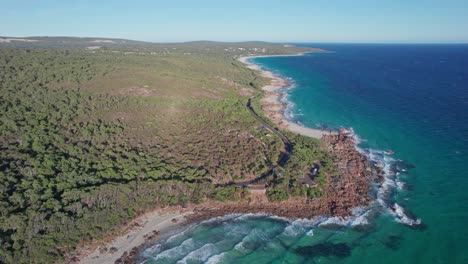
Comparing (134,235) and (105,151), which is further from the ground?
(105,151)

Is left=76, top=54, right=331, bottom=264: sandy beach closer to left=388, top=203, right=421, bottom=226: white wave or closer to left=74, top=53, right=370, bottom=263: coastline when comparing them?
left=74, top=53, right=370, bottom=263: coastline

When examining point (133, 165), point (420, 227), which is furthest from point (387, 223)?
point (133, 165)

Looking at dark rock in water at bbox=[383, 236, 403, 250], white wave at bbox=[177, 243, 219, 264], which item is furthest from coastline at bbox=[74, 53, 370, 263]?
dark rock in water at bbox=[383, 236, 403, 250]

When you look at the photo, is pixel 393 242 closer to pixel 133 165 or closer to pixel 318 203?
pixel 318 203

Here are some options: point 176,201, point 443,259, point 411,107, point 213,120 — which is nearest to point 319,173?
point 443,259

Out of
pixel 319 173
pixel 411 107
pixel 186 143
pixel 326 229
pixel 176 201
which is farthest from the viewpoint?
pixel 411 107

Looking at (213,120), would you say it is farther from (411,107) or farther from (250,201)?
(411,107)
